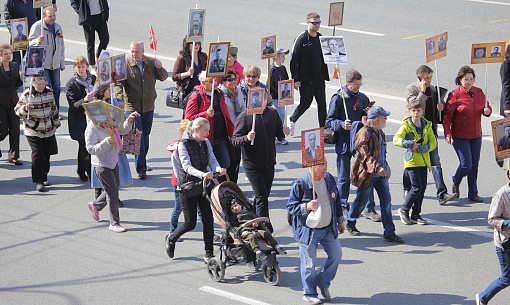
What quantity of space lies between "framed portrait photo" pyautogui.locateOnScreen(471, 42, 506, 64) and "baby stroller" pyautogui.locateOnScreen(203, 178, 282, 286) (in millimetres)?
4898

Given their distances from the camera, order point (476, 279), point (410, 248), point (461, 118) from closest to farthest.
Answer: point (476, 279) < point (410, 248) < point (461, 118)

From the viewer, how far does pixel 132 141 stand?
1184 cm

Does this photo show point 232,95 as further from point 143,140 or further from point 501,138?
point 501,138

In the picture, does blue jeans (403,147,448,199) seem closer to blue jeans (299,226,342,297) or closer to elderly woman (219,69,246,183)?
elderly woman (219,69,246,183)

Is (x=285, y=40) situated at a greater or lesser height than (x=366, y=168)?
greater

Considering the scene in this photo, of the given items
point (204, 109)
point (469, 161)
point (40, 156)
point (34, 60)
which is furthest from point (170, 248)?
point (469, 161)

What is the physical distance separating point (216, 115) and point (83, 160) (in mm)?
2657

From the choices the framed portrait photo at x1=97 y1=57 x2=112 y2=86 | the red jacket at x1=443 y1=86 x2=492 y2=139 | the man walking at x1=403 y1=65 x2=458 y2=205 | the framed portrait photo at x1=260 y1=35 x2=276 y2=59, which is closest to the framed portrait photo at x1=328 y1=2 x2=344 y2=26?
the framed portrait photo at x1=260 y1=35 x2=276 y2=59

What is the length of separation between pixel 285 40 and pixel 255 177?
1025 cm

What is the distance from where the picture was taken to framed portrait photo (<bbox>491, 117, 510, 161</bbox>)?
Answer: 912cm

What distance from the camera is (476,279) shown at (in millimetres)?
9211

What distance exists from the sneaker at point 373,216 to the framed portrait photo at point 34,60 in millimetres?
5679

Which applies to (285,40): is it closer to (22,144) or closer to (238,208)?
(22,144)

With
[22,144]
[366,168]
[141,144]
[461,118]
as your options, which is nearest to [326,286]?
[366,168]
